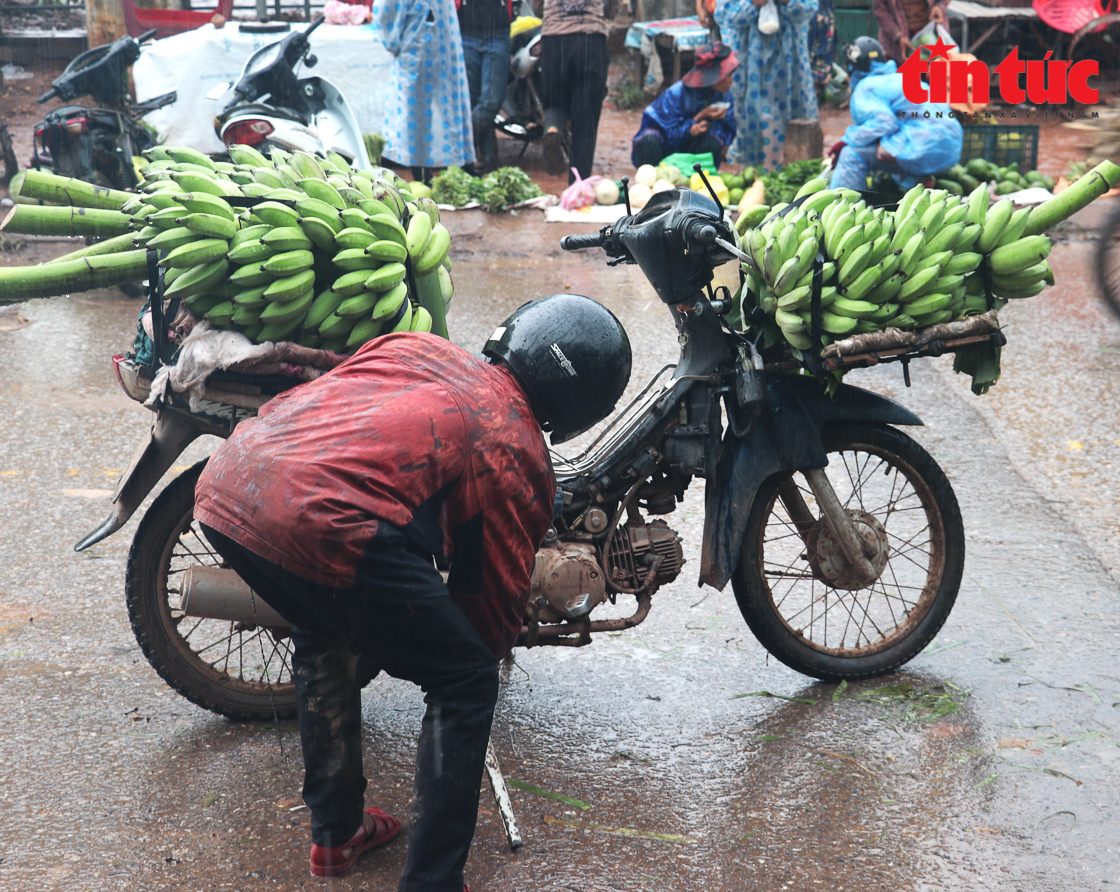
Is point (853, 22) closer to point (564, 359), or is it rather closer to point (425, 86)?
point (425, 86)

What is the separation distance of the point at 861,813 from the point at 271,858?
150 centimetres

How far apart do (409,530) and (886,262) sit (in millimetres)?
1635

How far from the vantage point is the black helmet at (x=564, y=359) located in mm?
2449

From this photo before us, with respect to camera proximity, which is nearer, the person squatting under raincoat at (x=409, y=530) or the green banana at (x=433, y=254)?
the person squatting under raincoat at (x=409, y=530)

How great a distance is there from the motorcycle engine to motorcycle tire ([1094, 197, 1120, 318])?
2571 millimetres

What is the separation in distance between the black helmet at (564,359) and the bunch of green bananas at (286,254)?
1.76ft

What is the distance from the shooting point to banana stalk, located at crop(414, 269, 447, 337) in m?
3.17

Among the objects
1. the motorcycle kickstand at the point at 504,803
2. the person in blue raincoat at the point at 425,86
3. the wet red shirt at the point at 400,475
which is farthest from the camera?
the person in blue raincoat at the point at 425,86

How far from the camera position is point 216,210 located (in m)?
2.86

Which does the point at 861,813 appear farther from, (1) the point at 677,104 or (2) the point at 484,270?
(1) the point at 677,104

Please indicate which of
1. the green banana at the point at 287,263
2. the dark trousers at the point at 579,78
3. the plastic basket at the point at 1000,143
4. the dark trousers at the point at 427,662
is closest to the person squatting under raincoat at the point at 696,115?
the dark trousers at the point at 579,78

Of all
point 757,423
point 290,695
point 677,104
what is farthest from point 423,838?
point 677,104

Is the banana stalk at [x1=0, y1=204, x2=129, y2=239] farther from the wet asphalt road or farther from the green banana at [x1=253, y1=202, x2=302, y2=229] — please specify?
the wet asphalt road

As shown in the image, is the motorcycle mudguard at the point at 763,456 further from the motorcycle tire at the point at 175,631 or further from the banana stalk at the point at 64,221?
the banana stalk at the point at 64,221
